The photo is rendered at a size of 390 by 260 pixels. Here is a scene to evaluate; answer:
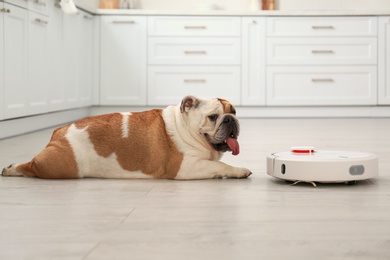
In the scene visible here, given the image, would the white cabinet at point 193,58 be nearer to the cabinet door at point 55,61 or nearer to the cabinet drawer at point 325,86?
the cabinet drawer at point 325,86

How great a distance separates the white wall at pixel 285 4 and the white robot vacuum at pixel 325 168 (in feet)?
16.0

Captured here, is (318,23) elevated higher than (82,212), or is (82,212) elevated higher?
(318,23)

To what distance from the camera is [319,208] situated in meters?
1.88

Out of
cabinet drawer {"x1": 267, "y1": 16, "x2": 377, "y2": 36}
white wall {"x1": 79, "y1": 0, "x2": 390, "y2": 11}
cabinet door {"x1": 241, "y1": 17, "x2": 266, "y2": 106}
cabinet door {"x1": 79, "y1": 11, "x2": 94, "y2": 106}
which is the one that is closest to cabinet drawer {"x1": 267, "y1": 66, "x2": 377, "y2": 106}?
cabinet door {"x1": 241, "y1": 17, "x2": 266, "y2": 106}

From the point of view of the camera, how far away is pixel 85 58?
243 inches

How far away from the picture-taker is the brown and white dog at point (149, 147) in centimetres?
242

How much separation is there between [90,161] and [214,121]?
1.51 ft

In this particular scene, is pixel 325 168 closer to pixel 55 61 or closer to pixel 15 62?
pixel 15 62

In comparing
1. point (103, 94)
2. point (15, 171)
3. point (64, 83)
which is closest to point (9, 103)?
point (64, 83)

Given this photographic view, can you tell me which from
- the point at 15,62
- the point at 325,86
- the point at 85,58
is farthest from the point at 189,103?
the point at 325,86

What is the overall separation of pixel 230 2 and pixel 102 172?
16.3ft

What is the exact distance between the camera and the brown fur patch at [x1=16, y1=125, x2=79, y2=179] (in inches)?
94.7

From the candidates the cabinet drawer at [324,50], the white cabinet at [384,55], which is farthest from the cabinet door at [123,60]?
the white cabinet at [384,55]

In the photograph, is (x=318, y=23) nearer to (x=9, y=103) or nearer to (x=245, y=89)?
(x=245, y=89)
